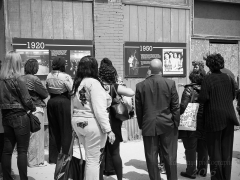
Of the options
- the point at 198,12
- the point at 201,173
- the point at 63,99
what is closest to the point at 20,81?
the point at 63,99

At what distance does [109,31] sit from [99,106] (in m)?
4.22

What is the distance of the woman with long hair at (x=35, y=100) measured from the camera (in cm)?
540

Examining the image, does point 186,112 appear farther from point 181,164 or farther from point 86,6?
point 86,6

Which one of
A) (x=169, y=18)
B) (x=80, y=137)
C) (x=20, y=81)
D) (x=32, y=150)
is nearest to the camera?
(x=80, y=137)

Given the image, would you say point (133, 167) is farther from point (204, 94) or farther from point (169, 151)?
point (204, 94)

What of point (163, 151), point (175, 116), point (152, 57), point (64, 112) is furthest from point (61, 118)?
point (152, 57)

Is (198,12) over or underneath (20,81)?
over

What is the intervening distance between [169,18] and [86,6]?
2.25 m

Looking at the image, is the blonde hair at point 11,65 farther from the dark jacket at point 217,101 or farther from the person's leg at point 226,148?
the person's leg at point 226,148

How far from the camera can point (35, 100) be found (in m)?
5.59

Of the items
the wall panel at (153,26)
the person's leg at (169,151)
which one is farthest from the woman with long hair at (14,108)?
the wall panel at (153,26)

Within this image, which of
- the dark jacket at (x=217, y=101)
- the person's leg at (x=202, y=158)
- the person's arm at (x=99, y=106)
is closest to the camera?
the person's arm at (x=99, y=106)

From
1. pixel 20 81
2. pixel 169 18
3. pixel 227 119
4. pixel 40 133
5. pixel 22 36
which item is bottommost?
pixel 40 133

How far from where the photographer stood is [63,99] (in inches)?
213
